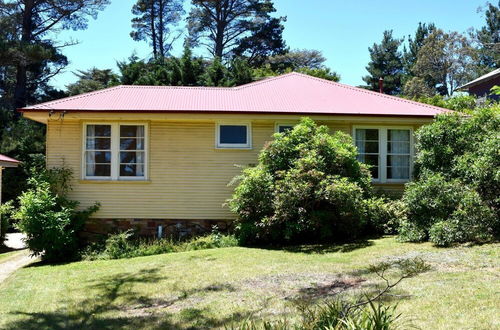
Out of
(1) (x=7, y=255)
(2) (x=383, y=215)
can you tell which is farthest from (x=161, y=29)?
(2) (x=383, y=215)

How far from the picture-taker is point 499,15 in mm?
46000

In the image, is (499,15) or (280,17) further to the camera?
(499,15)

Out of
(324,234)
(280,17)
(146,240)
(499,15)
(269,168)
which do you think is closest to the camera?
(324,234)

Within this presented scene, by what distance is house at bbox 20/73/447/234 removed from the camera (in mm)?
12805

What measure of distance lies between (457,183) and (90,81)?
30370 mm

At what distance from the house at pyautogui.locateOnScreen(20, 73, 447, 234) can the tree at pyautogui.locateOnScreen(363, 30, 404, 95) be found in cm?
4045

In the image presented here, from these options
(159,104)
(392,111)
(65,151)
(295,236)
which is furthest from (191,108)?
(392,111)

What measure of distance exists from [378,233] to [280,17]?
3219 cm

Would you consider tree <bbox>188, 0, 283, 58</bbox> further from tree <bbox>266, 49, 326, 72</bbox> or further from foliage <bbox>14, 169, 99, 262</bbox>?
foliage <bbox>14, 169, 99, 262</bbox>

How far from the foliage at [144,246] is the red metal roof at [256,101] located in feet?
11.1

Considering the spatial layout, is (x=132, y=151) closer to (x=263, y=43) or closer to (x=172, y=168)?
(x=172, y=168)

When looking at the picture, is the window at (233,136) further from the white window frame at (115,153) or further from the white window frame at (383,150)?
the white window frame at (383,150)

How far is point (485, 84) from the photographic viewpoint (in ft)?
94.4

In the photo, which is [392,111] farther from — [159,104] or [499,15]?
[499,15]
